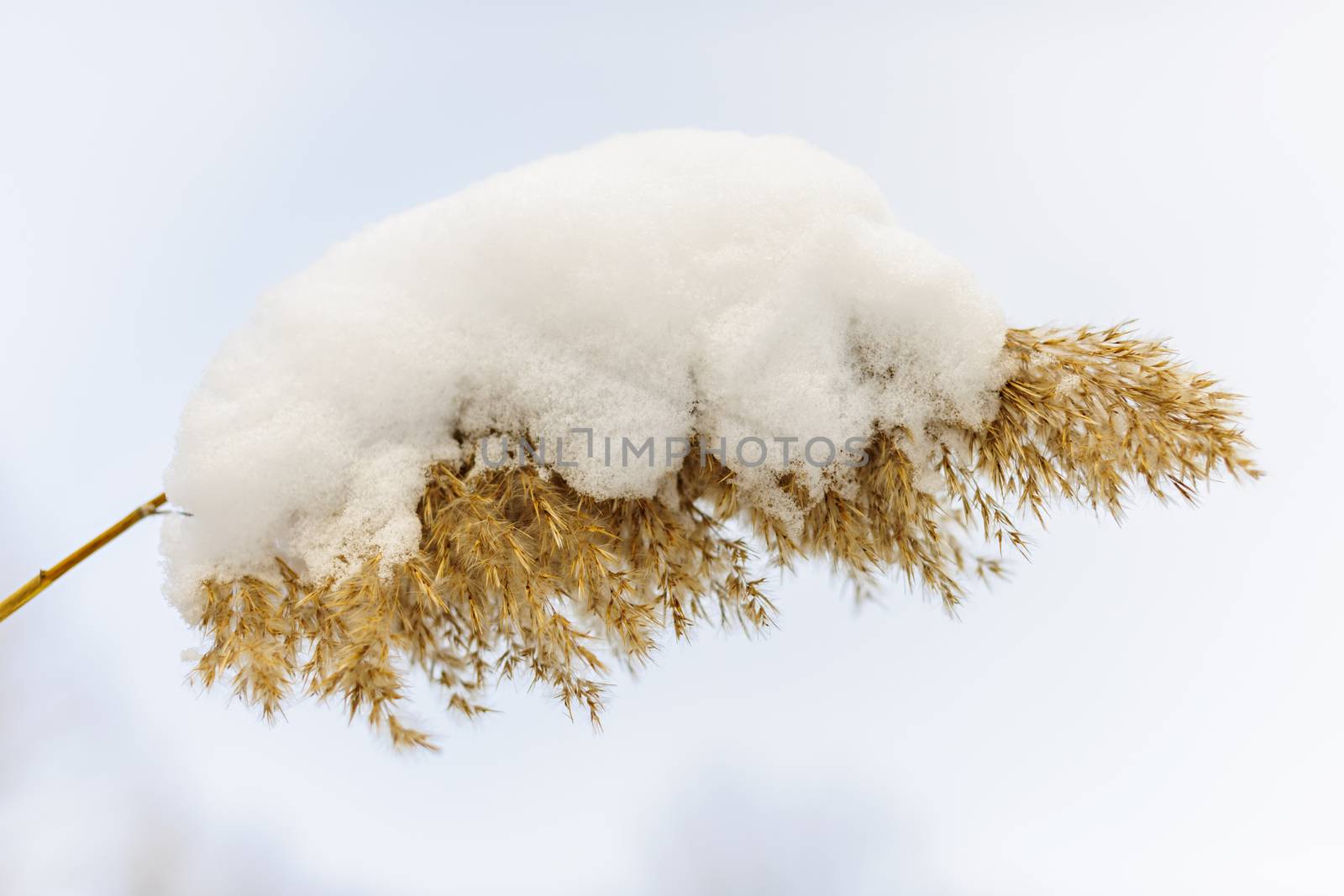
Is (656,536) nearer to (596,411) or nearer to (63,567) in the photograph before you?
(596,411)

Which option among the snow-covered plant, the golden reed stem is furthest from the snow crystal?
the golden reed stem

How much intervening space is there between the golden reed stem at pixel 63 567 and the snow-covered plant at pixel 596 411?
0.46 feet

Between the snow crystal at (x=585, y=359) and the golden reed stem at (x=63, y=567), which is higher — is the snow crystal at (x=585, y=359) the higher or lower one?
the higher one

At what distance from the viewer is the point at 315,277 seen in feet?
4.01

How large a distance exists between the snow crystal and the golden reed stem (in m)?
0.14

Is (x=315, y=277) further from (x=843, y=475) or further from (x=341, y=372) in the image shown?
(x=843, y=475)

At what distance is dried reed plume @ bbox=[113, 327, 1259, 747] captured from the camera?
1109 mm

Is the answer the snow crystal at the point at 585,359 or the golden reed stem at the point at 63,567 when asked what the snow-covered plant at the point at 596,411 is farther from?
the golden reed stem at the point at 63,567

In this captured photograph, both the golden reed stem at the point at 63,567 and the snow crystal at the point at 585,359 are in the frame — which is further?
the snow crystal at the point at 585,359

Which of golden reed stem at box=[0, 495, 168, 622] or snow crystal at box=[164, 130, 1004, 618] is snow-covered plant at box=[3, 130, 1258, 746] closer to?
snow crystal at box=[164, 130, 1004, 618]

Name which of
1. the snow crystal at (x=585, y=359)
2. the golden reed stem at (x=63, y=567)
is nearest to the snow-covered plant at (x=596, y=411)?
the snow crystal at (x=585, y=359)

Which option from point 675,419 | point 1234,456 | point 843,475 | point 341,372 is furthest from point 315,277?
point 1234,456

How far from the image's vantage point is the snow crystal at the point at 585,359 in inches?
44.8

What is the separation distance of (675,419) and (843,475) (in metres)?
0.24
